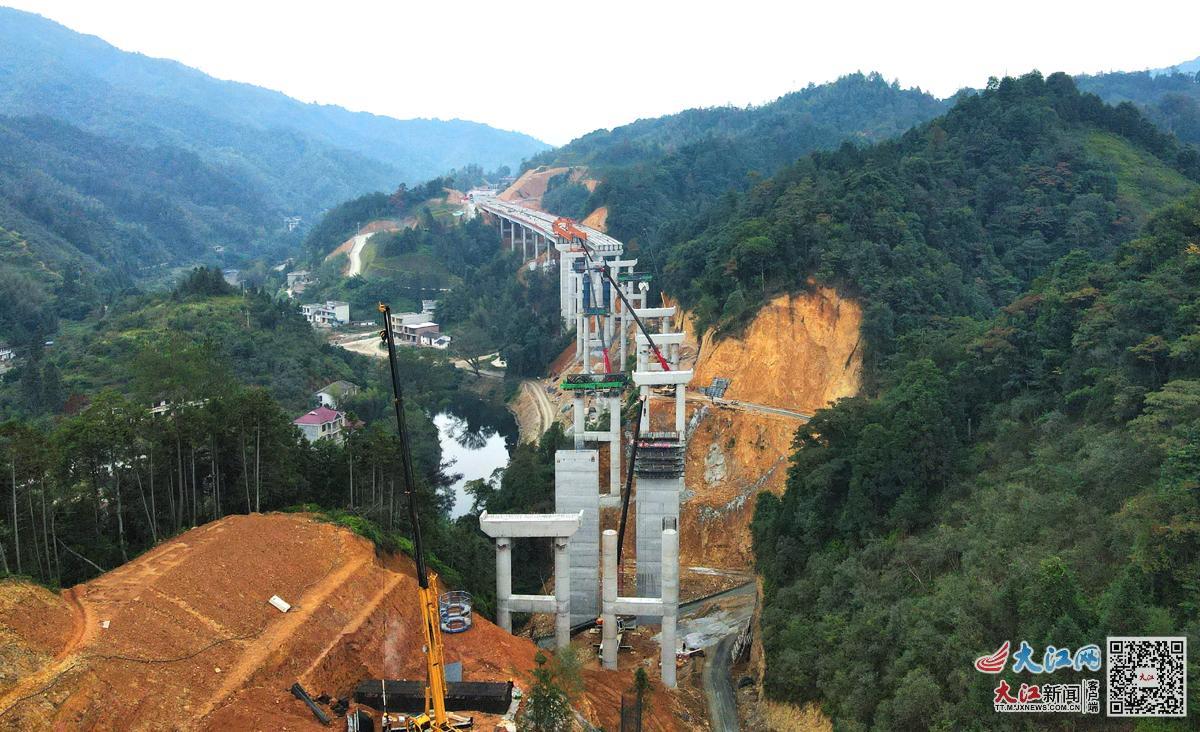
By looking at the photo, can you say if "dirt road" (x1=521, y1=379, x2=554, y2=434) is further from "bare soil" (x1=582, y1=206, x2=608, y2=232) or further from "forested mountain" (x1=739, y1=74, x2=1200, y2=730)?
"bare soil" (x1=582, y1=206, x2=608, y2=232)

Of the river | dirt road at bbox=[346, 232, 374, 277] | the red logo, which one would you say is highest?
dirt road at bbox=[346, 232, 374, 277]

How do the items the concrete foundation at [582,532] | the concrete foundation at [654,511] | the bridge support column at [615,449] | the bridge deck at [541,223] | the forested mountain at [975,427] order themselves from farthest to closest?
the bridge deck at [541,223]
the bridge support column at [615,449]
the concrete foundation at [654,511]
the concrete foundation at [582,532]
the forested mountain at [975,427]

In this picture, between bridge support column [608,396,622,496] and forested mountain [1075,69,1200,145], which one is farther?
forested mountain [1075,69,1200,145]

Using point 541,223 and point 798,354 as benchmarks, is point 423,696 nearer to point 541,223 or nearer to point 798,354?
point 798,354

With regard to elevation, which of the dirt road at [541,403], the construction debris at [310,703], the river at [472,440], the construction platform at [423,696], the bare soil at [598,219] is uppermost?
the bare soil at [598,219]

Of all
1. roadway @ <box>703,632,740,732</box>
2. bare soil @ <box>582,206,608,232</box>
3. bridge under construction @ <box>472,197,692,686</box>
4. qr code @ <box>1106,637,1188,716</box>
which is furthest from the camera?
bare soil @ <box>582,206,608,232</box>

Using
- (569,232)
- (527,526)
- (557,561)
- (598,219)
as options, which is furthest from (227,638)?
(598,219)

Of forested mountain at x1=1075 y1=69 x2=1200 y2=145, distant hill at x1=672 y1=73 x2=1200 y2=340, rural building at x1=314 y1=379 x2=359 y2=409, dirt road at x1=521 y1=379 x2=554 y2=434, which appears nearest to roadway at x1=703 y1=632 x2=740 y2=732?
distant hill at x1=672 y1=73 x2=1200 y2=340

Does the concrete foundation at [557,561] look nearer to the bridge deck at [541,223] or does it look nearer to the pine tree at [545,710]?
the pine tree at [545,710]

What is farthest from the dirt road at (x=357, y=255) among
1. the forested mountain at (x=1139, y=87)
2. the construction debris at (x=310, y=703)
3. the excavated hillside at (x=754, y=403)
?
the construction debris at (x=310, y=703)
